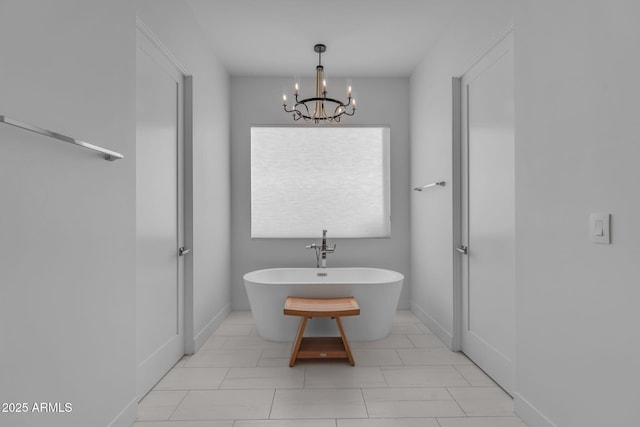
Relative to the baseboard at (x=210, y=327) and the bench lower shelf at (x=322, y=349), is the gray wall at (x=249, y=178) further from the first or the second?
the bench lower shelf at (x=322, y=349)

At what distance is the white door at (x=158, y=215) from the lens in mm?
2225

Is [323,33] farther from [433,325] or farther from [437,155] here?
Answer: [433,325]

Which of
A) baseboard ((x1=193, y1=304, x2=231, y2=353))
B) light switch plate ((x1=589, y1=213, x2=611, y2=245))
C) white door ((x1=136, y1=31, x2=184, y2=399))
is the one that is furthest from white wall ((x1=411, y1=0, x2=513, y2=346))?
white door ((x1=136, y1=31, x2=184, y2=399))

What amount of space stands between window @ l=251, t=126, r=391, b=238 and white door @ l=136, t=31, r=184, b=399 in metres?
1.44

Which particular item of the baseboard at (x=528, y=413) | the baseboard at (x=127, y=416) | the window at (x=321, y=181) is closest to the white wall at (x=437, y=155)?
the window at (x=321, y=181)

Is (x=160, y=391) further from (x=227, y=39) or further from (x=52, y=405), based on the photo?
(x=227, y=39)

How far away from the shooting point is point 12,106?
1.18m

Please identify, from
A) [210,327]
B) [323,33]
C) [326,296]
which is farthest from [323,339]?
[323,33]

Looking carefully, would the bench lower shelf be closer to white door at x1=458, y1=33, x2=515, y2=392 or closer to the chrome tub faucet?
white door at x1=458, y1=33, x2=515, y2=392

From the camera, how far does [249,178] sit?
4227 mm

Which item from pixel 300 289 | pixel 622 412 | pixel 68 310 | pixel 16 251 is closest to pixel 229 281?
pixel 300 289

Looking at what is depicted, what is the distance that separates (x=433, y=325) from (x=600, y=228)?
222 centimetres

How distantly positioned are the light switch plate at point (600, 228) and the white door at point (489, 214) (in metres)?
0.73

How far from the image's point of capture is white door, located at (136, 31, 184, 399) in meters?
2.22
